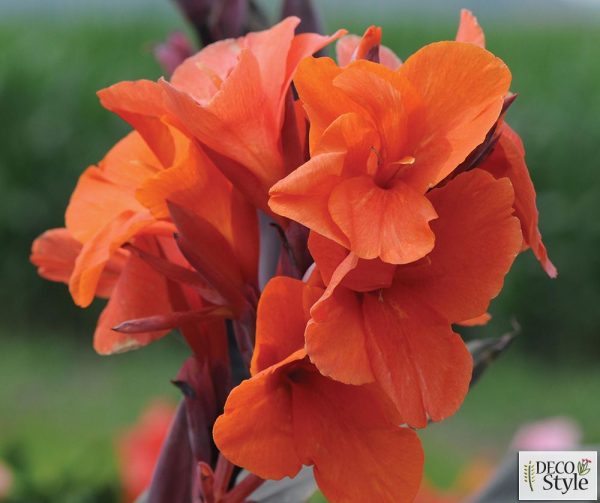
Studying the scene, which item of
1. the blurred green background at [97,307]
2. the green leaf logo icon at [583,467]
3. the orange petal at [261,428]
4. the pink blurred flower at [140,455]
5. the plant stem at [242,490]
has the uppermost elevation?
the orange petal at [261,428]

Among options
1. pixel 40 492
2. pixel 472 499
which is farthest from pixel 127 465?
pixel 472 499

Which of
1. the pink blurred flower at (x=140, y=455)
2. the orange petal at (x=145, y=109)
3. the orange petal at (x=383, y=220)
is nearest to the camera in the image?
the orange petal at (x=383, y=220)

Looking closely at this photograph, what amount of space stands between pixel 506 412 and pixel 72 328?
1.81 m

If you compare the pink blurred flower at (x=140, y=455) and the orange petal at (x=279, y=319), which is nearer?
the orange petal at (x=279, y=319)

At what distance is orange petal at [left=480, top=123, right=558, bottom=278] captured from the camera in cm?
53

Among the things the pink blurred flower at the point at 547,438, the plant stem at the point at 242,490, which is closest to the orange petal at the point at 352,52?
the plant stem at the point at 242,490

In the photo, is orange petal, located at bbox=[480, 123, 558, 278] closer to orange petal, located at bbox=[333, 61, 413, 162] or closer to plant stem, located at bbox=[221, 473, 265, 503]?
orange petal, located at bbox=[333, 61, 413, 162]

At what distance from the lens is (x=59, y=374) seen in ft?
13.3

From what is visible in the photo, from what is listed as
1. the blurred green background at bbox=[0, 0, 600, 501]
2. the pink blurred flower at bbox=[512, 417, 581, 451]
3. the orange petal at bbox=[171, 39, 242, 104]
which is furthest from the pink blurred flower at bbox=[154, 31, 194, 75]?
the blurred green background at bbox=[0, 0, 600, 501]

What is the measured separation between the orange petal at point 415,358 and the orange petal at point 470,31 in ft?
0.47

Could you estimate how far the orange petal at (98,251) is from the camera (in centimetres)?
56

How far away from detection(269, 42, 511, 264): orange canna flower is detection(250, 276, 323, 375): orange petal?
0.15ft

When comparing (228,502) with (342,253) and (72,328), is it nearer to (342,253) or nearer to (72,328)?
(342,253)

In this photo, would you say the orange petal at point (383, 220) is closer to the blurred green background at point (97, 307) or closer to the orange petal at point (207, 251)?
the orange petal at point (207, 251)
